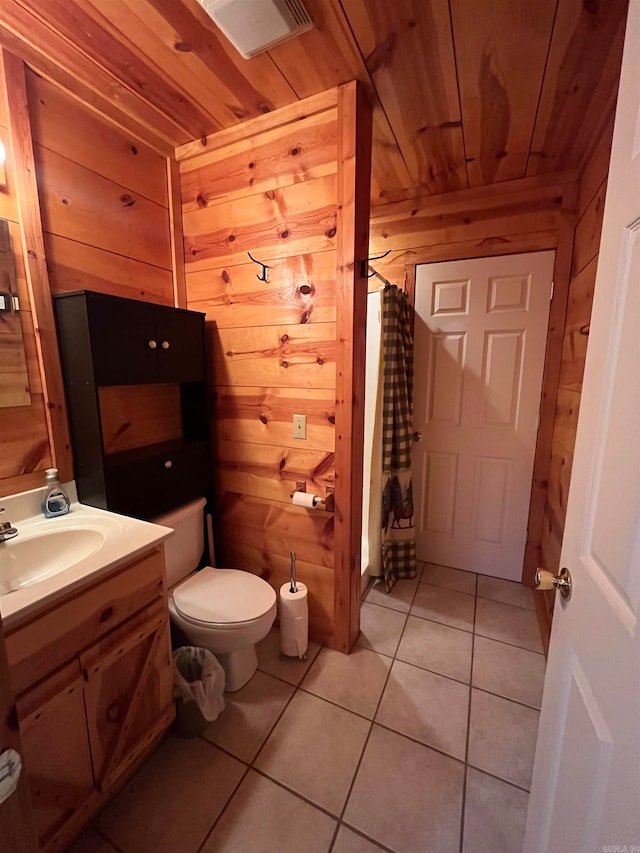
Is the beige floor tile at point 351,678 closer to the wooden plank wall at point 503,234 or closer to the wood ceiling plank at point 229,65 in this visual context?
the wooden plank wall at point 503,234

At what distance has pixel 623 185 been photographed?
650 mm

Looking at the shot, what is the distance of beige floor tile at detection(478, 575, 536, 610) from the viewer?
211 cm

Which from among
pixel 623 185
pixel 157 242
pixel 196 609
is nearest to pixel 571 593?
pixel 623 185

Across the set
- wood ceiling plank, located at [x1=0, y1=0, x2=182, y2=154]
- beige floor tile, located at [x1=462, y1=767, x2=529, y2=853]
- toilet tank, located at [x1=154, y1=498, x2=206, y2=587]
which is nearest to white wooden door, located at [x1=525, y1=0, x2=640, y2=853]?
beige floor tile, located at [x1=462, y1=767, x2=529, y2=853]

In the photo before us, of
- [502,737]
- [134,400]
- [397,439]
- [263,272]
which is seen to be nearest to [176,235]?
[263,272]

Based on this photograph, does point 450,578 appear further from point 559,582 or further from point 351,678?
point 559,582

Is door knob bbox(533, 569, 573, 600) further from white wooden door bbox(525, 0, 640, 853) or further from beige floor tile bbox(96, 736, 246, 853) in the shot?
beige floor tile bbox(96, 736, 246, 853)

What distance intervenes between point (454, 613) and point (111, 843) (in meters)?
1.71

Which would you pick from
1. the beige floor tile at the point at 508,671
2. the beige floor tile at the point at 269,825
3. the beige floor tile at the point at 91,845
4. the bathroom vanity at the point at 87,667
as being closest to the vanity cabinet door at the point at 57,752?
the bathroom vanity at the point at 87,667

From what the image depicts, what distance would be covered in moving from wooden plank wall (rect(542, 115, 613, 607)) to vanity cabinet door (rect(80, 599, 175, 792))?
1672mm

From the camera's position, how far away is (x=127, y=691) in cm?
111

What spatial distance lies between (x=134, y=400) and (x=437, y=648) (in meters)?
1.93

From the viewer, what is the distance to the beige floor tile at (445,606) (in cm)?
197

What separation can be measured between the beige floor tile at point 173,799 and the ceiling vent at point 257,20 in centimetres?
245
